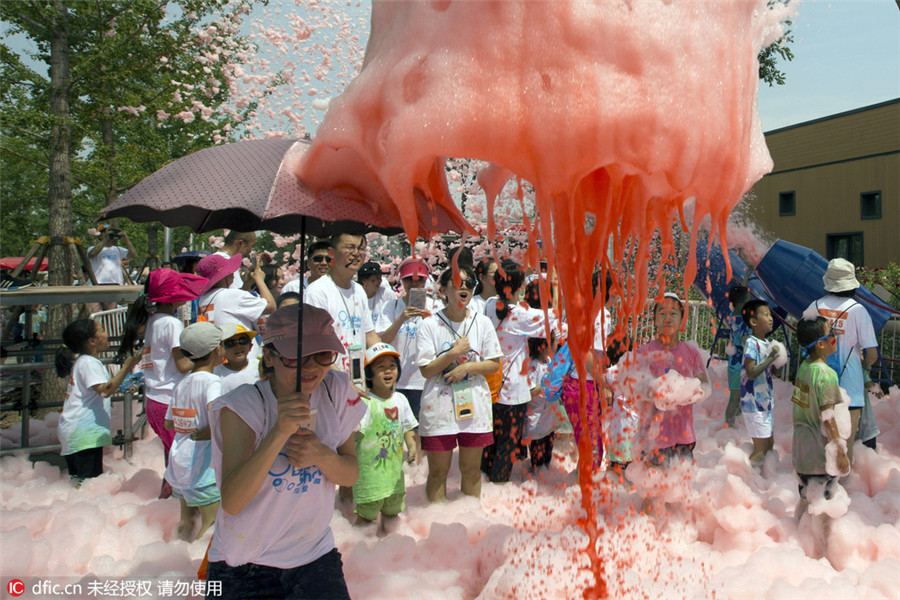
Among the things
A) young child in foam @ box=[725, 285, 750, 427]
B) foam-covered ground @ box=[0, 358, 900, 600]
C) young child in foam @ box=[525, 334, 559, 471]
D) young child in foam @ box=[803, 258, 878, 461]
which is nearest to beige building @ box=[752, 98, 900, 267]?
young child in foam @ box=[725, 285, 750, 427]

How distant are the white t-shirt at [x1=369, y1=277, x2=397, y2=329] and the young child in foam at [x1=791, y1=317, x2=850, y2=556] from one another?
283 centimetres

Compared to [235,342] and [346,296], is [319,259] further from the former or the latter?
[235,342]

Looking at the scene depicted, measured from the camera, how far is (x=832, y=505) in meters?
3.32

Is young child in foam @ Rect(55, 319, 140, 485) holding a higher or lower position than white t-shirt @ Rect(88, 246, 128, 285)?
lower

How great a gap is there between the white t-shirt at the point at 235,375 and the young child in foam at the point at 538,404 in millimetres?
1941

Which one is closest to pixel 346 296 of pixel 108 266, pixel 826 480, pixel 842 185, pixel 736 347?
pixel 826 480

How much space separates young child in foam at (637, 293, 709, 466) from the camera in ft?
13.5

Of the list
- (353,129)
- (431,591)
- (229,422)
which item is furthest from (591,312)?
(431,591)

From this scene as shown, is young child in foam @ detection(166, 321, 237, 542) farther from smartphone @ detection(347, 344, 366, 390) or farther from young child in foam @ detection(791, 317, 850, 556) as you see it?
young child in foam @ detection(791, 317, 850, 556)

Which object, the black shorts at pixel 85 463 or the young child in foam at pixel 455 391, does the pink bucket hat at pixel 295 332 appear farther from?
the black shorts at pixel 85 463

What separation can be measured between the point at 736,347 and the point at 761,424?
0.79m

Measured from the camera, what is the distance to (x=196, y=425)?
3197 millimetres

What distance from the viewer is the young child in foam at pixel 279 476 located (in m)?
2.01

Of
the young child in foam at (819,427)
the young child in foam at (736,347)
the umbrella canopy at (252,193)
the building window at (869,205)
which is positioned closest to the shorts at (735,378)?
the young child in foam at (736,347)
